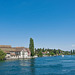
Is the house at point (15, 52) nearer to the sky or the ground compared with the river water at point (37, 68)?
nearer to the sky

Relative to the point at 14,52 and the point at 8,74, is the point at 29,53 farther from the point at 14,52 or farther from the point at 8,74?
the point at 8,74

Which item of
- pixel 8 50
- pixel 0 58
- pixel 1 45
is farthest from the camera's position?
pixel 1 45

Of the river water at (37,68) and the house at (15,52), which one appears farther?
the house at (15,52)

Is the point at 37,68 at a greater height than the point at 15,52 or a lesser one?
lesser

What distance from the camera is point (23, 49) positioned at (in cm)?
11931

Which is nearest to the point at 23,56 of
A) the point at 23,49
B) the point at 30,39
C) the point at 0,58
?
the point at 23,49

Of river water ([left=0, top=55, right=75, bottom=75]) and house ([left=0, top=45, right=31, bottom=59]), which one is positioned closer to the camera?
river water ([left=0, top=55, right=75, bottom=75])

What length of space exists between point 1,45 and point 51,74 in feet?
298

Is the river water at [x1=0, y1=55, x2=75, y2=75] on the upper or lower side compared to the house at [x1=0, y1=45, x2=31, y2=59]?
lower

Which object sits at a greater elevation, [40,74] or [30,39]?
[30,39]

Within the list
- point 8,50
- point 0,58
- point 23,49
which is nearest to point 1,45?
point 8,50

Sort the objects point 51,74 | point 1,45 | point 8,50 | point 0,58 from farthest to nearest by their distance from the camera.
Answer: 1. point 1,45
2. point 8,50
3. point 0,58
4. point 51,74

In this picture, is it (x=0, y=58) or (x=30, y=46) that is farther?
(x=30, y=46)

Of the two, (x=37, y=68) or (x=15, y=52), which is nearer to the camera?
(x=37, y=68)
